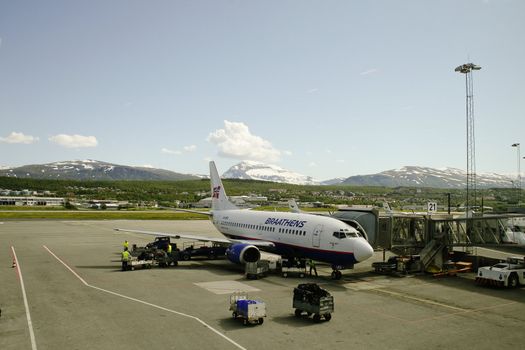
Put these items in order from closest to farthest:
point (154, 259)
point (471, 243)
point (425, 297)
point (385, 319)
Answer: point (385, 319) → point (425, 297) → point (471, 243) → point (154, 259)

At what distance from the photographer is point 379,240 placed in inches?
1449

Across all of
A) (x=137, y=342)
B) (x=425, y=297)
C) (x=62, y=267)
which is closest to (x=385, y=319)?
(x=425, y=297)

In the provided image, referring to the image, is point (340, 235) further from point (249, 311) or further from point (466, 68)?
point (466, 68)

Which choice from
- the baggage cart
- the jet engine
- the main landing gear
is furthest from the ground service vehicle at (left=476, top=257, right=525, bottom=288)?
the baggage cart

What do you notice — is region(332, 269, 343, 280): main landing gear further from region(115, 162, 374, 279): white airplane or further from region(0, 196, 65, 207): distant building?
region(0, 196, 65, 207): distant building

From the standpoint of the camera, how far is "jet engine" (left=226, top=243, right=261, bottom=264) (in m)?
34.0

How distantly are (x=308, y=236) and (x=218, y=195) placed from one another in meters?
21.6

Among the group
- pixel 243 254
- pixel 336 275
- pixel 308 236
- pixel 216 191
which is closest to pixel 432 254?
pixel 336 275

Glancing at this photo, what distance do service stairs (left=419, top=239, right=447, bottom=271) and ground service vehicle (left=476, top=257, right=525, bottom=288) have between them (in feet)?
16.7

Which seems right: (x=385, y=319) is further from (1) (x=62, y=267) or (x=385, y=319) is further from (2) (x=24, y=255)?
(2) (x=24, y=255)

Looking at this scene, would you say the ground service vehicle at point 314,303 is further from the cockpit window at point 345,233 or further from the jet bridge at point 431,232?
the jet bridge at point 431,232

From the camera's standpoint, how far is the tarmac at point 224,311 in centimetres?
1736

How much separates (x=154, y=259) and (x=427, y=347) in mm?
27062

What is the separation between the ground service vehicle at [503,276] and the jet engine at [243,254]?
17.7 meters
